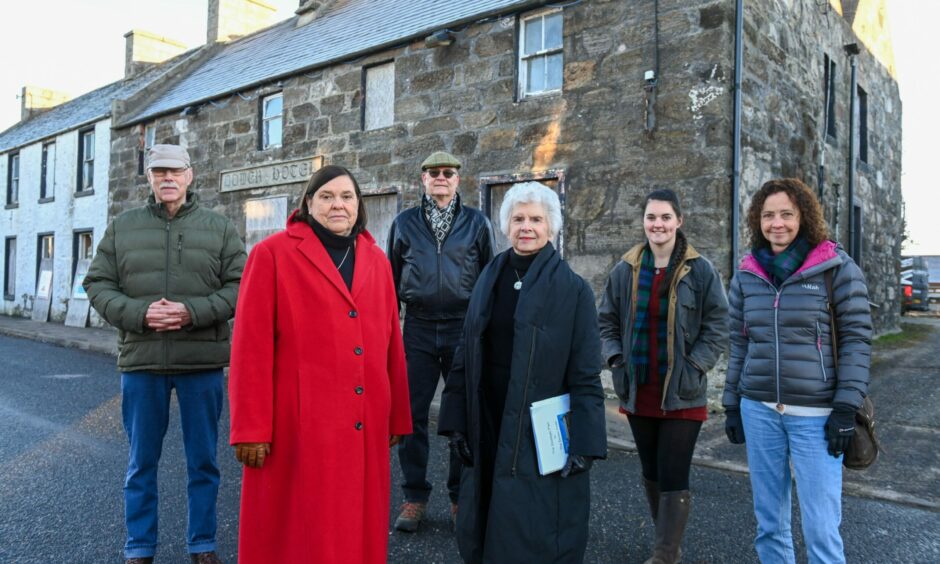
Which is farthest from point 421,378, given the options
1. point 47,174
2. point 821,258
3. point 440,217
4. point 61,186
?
point 47,174

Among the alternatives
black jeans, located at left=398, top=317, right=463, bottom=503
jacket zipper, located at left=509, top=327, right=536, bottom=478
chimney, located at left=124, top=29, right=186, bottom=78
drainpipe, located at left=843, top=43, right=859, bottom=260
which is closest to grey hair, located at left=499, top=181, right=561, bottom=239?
jacket zipper, located at left=509, top=327, right=536, bottom=478

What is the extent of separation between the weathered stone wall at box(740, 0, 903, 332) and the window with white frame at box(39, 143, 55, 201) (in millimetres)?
19334

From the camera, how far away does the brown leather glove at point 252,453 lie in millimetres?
2432

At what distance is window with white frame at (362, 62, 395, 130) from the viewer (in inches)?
397

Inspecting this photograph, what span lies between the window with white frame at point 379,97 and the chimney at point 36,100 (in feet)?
76.5

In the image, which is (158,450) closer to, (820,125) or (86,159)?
(820,125)

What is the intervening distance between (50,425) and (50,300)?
566 inches

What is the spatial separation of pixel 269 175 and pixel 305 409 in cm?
1010

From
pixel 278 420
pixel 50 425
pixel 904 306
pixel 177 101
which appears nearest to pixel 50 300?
pixel 177 101

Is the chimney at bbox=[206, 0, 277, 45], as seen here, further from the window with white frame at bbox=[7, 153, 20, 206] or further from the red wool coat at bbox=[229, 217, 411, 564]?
the red wool coat at bbox=[229, 217, 411, 564]

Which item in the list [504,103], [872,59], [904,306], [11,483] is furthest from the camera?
[904,306]

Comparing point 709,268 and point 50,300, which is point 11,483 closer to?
point 709,268

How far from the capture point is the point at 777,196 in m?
2.86

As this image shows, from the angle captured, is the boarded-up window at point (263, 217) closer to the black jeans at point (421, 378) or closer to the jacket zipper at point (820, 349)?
the black jeans at point (421, 378)
